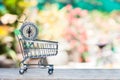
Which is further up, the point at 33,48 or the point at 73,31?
the point at 73,31

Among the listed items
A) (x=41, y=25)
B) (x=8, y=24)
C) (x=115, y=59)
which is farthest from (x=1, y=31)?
(x=115, y=59)

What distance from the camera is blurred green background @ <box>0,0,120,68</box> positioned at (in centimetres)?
538

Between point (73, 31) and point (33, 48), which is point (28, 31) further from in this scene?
point (73, 31)

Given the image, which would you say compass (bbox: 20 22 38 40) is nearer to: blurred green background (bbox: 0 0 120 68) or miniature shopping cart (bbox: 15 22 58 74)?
miniature shopping cart (bbox: 15 22 58 74)

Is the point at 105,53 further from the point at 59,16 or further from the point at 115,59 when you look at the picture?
the point at 59,16

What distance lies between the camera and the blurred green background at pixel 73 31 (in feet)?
17.7

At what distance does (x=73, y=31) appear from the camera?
5391mm

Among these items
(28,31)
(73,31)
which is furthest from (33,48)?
(73,31)

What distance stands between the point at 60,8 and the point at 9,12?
2.41 ft

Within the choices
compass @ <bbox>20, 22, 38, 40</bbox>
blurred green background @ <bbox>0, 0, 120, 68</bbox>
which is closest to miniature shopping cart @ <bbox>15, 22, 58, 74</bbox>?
compass @ <bbox>20, 22, 38, 40</bbox>

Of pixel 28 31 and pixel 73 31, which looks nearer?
pixel 28 31

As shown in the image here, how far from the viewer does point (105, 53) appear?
5406 mm

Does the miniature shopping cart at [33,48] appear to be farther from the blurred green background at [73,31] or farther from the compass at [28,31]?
the blurred green background at [73,31]

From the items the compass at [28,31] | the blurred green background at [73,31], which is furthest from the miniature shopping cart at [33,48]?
the blurred green background at [73,31]
